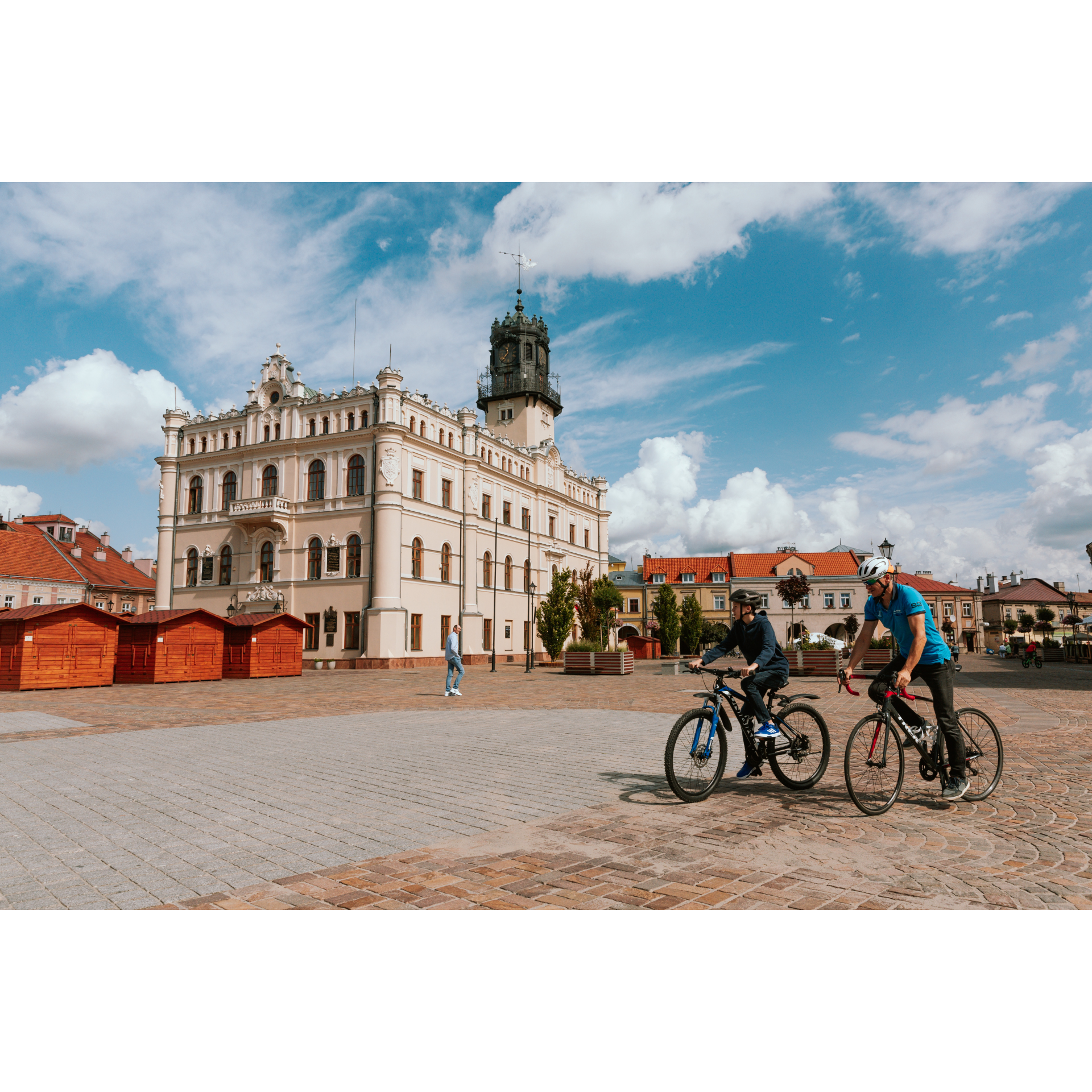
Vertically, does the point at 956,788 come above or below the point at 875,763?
below

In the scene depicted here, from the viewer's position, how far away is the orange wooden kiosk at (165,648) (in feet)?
80.2

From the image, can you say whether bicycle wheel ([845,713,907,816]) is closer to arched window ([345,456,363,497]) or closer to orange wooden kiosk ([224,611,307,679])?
orange wooden kiosk ([224,611,307,679])

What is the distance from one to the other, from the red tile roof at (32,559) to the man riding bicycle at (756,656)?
220 ft

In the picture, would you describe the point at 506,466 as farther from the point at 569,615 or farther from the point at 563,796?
the point at 563,796

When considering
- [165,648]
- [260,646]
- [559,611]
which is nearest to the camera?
[165,648]

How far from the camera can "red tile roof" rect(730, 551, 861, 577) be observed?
7344cm

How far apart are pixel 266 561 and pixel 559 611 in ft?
56.0

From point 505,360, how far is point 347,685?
3852cm

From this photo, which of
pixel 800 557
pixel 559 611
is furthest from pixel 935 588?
pixel 559 611

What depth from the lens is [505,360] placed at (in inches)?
2267

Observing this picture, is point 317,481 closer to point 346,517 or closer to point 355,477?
point 355,477

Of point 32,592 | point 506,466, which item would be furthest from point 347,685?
point 32,592

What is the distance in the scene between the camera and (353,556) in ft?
130

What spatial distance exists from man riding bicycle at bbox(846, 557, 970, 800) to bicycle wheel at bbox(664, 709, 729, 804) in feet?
4.18
